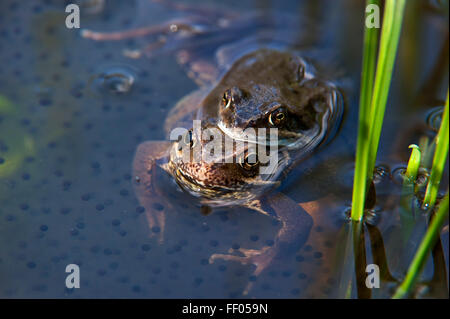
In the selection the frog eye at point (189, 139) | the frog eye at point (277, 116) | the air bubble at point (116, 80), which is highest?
the air bubble at point (116, 80)

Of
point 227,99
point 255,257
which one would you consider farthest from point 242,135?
point 255,257

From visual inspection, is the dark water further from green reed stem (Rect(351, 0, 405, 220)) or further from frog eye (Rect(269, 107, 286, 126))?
green reed stem (Rect(351, 0, 405, 220))

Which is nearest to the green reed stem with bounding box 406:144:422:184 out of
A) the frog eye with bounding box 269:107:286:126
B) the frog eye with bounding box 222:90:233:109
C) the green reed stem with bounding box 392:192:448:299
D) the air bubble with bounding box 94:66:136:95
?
the green reed stem with bounding box 392:192:448:299

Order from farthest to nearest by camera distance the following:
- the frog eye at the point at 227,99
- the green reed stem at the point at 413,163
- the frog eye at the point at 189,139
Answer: the frog eye at the point at 227,99 < the frog eye at the point at 189,139 < the green reed stem at the point at 413,163

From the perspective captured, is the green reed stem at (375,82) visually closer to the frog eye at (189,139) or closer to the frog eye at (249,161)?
the frog eye at (249,161)

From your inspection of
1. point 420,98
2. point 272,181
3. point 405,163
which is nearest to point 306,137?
point 272,181

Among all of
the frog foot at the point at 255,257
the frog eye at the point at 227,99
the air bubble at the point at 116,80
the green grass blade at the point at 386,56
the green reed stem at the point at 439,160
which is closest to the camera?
the green grass blade at the point at 386,56

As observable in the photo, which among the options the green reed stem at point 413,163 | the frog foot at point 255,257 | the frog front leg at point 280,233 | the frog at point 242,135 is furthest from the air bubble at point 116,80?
the green reed stem at point 413,163
